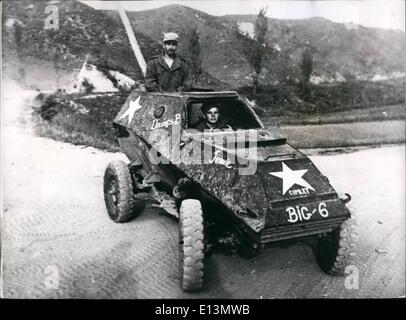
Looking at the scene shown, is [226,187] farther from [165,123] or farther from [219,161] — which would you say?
[165,123]

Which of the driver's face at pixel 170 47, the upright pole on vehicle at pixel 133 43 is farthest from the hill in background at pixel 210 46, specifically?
the driver's face at pixel 170 47

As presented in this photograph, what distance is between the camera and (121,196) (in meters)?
6.18

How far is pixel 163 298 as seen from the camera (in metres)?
4.68

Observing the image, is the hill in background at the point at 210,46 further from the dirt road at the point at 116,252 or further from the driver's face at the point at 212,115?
the driver's face at the point at 212,115

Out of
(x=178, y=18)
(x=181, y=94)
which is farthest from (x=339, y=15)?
(x=178, y=18)

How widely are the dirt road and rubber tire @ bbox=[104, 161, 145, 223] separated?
0.48ft

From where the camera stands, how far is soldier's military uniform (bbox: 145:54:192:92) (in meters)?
7.02

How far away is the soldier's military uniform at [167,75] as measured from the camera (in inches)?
276

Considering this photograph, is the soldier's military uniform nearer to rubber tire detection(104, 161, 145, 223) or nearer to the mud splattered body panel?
the mud splattered body panel

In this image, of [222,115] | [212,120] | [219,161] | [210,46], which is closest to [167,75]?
[222,115]

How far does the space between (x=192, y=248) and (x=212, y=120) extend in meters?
1.93

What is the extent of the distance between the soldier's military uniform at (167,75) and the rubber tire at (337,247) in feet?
10.1

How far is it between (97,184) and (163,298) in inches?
143
